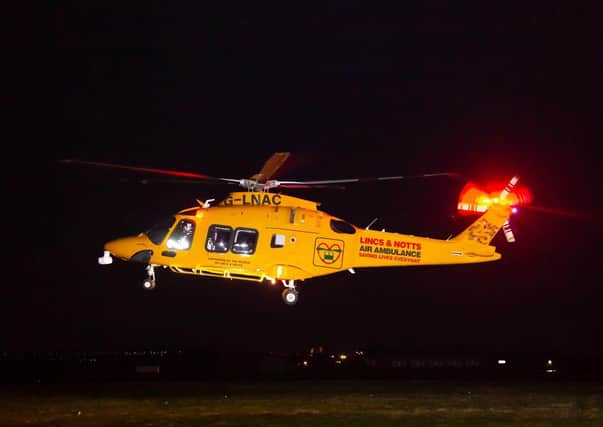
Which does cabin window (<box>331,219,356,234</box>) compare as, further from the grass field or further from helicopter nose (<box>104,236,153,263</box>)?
helicopter nose (<box>104,236,153,263</box>)

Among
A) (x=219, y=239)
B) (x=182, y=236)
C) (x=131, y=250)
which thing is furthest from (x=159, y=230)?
(x=219, y=239)

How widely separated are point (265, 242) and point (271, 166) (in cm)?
257

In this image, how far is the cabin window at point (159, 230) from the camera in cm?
2525

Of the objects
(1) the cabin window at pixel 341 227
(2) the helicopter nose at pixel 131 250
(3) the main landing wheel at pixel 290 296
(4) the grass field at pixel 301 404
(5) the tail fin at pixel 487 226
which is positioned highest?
(5) the tail fin at pixel 487 226

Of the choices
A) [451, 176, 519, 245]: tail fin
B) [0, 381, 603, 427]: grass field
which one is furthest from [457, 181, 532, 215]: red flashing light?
[0, 381, 603, 427]: grass field

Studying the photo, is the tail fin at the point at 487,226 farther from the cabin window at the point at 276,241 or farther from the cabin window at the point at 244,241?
the cabin window at the point at 244,241

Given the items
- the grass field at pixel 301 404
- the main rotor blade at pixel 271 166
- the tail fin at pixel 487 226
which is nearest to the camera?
the grass field at pixel 301 404

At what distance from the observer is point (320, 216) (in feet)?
85.2

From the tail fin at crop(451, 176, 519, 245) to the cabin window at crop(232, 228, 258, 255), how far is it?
726 centimetres

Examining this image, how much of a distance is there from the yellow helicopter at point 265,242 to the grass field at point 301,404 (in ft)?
12.4

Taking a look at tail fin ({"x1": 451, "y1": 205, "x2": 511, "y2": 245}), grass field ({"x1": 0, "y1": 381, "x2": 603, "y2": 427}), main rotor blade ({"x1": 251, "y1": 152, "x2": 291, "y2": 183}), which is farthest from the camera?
tail fin ({"x1": 451, "y1": 205, "x2": 511, "y2": 245})

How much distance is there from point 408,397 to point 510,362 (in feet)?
98.5

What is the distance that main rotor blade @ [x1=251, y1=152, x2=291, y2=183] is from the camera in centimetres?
2361

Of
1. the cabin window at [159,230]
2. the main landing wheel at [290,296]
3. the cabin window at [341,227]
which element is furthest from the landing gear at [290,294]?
the cabin window at [159,230]
